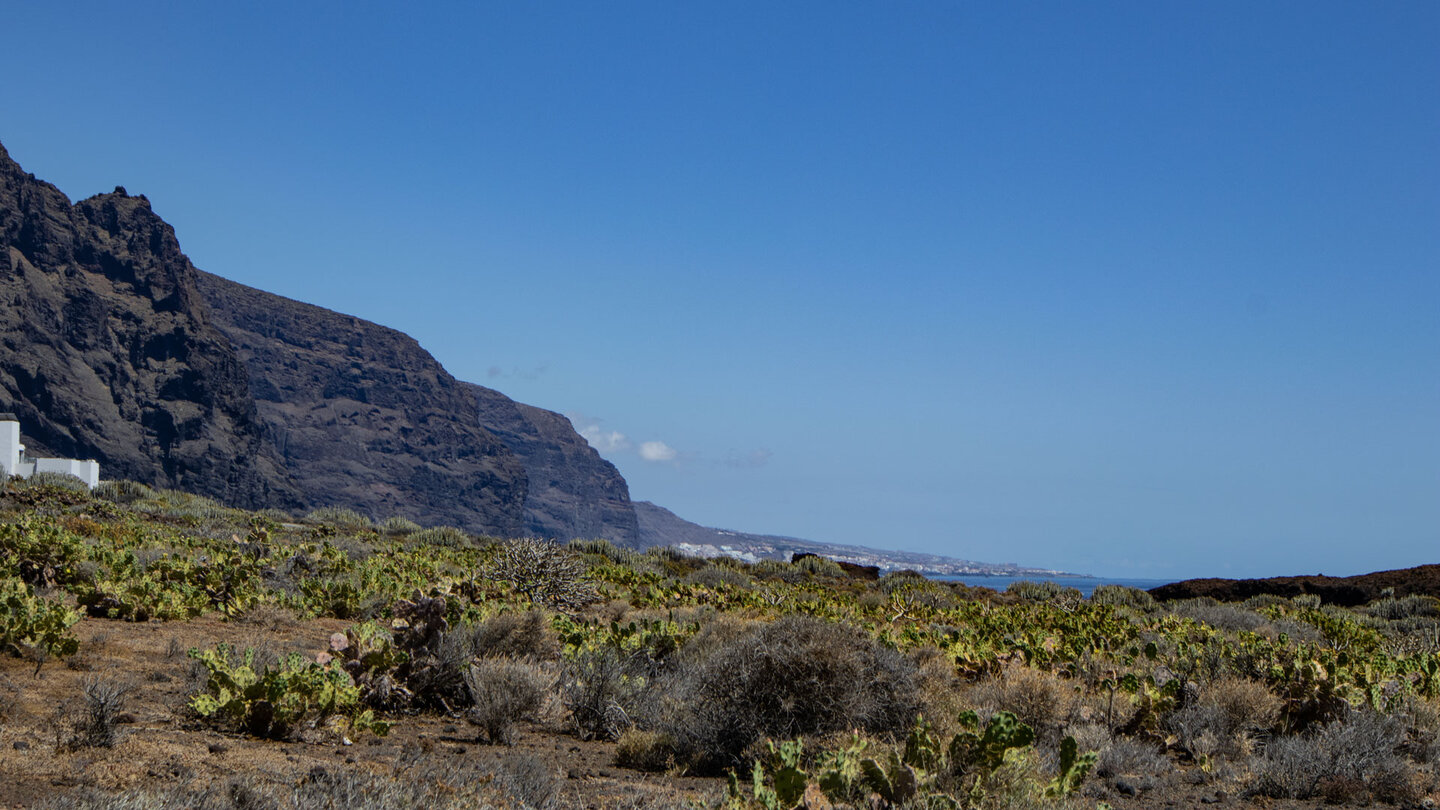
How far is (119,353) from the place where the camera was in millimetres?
133875

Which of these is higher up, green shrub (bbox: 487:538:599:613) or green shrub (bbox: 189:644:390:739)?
green shrub (bbox: 487:538:599:613)

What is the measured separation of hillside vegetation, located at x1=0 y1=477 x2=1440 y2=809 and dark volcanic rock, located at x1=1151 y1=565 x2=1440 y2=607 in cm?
1591

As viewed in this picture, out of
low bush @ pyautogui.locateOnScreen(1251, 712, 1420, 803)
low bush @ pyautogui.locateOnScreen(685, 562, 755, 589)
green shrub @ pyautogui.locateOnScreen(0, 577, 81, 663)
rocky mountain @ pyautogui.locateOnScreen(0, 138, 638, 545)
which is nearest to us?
low bush @ pyautogui.locateOnScreen(1251, 712, 1420, 803)

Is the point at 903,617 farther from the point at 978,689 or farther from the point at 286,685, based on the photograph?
the point at 286,685

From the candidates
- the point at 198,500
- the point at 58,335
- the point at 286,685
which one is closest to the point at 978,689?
the point at 286,685

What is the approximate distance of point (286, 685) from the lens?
6098mm

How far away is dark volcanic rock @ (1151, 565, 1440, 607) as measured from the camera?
23469 millimetres

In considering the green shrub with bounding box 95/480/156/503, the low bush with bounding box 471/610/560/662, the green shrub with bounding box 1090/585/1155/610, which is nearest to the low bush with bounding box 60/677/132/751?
the low bush with bounding box 471/610/560/662

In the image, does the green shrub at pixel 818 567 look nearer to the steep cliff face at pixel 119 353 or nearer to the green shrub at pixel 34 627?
the green shrub at pixel 34 627

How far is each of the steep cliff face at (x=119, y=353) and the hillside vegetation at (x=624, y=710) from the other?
124 meters

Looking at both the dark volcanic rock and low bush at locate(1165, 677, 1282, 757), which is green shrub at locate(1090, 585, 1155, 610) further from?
low bush at locate(1165, 677, 1282, 757)

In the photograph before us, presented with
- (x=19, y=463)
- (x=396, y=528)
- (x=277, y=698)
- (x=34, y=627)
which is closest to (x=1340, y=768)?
(x=277, y=698)

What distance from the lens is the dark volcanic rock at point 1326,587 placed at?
924 inches

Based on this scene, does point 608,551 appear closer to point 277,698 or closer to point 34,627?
point 34,627
